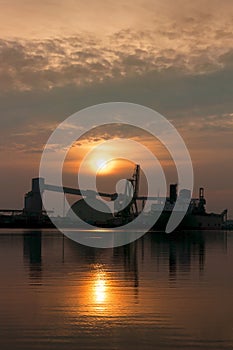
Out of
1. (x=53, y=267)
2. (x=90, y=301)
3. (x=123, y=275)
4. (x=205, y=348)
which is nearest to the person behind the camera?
(x=205, y=348)

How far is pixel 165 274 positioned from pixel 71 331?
53.6 ft

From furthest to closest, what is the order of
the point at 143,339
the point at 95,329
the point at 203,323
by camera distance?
1. the point at 203,323
2. the point at 95,329
3. the point at 143,339

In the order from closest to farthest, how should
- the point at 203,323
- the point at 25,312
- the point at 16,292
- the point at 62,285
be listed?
the point at 203,323 < the point at 25,312 < the point at 16,292 < the point at 62,285

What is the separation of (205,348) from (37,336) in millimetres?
4374

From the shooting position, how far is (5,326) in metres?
16.4

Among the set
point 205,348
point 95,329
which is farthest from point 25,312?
point 205,348

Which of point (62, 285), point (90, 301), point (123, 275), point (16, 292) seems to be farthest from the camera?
point (123, 275)

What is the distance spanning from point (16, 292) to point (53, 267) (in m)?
12.3

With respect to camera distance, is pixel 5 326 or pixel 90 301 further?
pixel 90 301

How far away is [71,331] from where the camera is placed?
15.8m

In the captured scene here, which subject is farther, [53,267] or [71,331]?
[53,267]

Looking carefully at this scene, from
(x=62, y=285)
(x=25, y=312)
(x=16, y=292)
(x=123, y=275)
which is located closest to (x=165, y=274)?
(x=123, y=275)

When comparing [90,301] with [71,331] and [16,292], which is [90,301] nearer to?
[16,292]

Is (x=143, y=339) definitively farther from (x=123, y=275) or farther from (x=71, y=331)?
(x=123, y=275)
